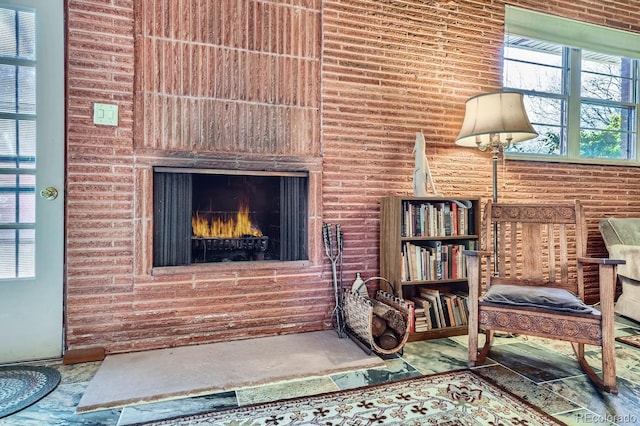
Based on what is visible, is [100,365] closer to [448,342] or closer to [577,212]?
[448,342]

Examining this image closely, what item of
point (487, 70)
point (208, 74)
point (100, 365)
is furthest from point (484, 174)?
point (100, 365)

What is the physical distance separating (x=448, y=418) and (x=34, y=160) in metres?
2.58

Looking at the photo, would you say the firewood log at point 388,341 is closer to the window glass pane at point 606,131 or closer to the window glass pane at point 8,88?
the window glass pane at point 8,88

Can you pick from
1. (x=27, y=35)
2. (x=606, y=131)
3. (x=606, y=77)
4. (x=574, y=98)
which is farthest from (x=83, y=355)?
(x=606, y=77)

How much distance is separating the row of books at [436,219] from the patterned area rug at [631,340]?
1.23 m

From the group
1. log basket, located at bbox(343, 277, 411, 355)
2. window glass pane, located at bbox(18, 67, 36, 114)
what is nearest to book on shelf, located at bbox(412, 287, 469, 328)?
log basket, located at bbox(343, 277, 411, 355)

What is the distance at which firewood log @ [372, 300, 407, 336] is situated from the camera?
7.60 feet

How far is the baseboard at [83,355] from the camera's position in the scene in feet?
7.16

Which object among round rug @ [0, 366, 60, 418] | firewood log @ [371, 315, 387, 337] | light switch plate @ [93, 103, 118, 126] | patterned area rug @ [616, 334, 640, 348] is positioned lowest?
patterned area rug @ [616, 334, 640, 348]

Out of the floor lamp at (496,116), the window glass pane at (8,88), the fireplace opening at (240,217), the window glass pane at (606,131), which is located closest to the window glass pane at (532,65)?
the window glass pane at (606,131)

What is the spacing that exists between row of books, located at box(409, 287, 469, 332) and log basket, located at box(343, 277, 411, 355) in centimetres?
22

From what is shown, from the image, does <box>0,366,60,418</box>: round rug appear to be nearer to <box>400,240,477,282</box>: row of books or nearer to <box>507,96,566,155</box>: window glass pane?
<box>400,240,477,282</box>: row of books

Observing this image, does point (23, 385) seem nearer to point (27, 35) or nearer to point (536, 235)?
point (27, 35)

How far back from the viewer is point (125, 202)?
2.36 metres
